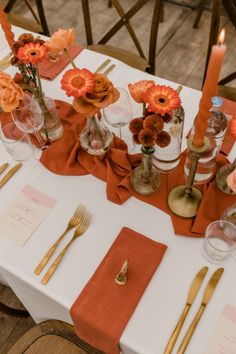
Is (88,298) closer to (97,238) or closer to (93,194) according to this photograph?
(97,238)

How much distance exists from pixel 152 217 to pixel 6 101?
0.55 metres

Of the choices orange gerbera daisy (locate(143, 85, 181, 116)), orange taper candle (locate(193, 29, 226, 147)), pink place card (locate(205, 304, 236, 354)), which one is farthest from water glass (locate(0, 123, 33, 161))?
pink place card (locate(205, 304, 236, 354))

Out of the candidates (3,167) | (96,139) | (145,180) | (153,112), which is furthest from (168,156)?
(3,167)

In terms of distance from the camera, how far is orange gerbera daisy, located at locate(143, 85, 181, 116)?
79cm

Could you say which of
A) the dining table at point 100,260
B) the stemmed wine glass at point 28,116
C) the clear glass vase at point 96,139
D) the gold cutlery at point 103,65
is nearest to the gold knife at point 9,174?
the dining table at point 100,260

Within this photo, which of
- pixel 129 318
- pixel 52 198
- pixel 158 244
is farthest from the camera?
pixel 52 198

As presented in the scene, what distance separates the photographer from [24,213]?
109 centimetres

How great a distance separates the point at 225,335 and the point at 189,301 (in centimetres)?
11

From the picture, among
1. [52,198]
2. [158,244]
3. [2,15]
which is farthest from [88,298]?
[2,15]

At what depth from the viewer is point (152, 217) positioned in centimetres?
106

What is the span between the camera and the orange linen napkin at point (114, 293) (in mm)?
884

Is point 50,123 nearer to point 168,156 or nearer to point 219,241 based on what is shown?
point 168,156

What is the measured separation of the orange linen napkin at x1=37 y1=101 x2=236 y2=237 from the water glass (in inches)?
3.3

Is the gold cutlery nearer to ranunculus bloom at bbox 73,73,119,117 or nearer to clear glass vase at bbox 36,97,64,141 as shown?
clear glass vase at bbox 36,97,64,141
